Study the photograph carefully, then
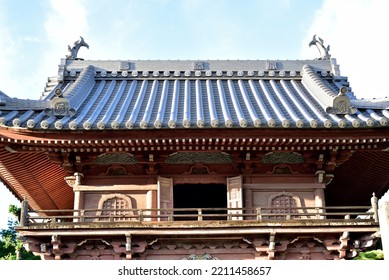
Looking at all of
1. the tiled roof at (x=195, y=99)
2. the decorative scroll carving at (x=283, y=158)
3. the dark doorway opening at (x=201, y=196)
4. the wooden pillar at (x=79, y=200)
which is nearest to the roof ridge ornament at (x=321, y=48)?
the tiled roof at (x=195, y=99)

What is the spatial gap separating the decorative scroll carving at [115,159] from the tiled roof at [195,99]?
98 centimetres

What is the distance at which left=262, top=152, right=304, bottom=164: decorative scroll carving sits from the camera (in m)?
13.6

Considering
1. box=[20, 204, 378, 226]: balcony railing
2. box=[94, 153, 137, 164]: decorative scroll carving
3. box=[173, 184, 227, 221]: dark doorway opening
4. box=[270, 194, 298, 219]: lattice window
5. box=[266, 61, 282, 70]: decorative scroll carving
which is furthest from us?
box=[266, 61, 282, 70]: decorative scroll carving

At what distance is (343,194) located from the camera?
1714 centimetres

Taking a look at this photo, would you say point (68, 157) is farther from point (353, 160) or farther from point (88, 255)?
point (353, 160)

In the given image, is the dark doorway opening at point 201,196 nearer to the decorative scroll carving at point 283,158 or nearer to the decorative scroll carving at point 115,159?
the decorative scroll carving at point 115,159

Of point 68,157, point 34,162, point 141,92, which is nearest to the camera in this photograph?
point 68,157

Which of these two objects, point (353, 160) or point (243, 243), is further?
point (353, 160)

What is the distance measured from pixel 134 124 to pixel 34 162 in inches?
139

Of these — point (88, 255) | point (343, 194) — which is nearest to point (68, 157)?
point (88, 255)

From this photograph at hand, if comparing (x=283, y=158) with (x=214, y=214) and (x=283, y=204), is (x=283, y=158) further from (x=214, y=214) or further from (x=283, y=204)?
(x=214, y=214)

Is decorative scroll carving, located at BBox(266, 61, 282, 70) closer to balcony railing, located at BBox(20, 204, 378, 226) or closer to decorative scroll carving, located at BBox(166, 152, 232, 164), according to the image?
decorative scroll carving, located at BBox(166, 152, 232, 164)

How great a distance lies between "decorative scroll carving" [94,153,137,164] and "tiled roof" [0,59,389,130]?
3.20 feet

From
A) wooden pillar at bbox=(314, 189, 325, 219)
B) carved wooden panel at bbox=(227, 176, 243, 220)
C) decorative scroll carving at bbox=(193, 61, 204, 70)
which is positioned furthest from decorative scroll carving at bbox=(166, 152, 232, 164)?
decorative scroll carving at bbox=(193, 61, 204, 70)
